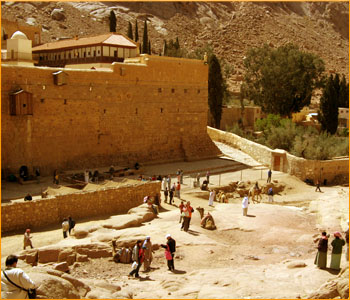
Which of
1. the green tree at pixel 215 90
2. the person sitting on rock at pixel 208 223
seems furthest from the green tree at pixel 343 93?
the person sitting on rock at pixel 208 223

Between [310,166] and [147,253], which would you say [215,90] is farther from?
[147,253]

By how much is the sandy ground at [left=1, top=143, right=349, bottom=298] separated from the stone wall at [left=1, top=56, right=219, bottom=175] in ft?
11.0

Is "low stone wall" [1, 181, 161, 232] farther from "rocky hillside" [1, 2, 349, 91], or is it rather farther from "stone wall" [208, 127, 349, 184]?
"rocky hillside" [1, 2, 349, 91]

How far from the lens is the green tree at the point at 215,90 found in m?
39.2

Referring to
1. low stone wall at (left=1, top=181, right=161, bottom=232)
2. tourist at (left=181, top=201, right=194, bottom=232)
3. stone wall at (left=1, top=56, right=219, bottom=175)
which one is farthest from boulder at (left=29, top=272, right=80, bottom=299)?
stone wall at (left=1, top=56, right=219, bottom=175)

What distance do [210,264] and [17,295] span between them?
6.30 metres

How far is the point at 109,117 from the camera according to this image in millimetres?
26328

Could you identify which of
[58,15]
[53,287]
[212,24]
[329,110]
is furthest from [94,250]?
[212,24]

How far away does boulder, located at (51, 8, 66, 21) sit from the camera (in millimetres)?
71188

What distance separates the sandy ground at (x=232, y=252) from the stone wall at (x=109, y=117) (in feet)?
11.0

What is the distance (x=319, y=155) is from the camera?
93.1 feet

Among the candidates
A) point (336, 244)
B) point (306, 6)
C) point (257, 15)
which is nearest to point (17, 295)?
point (336, 244)

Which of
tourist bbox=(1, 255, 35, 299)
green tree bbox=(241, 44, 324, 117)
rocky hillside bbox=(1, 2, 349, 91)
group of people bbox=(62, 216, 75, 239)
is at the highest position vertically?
rocky hillside bbox=(1, 2, 349, 91)

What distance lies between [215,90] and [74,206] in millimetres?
23250
